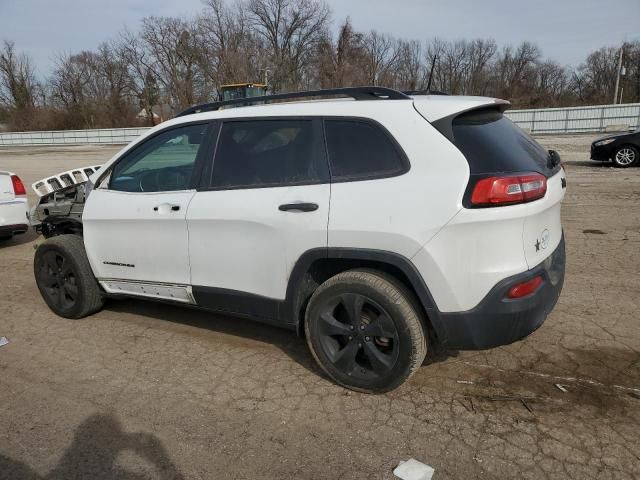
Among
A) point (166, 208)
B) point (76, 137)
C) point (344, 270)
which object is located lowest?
point (344, 270)

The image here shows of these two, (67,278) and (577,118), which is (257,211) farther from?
(577,118)

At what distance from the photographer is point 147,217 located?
3.72 meters

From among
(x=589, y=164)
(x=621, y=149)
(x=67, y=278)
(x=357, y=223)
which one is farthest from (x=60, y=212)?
(x=589, y=164)

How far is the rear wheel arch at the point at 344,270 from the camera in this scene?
9.09 ft

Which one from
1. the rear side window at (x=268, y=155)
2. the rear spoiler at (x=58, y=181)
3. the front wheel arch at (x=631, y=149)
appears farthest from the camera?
the front wheel arch at (x=631, y=149)

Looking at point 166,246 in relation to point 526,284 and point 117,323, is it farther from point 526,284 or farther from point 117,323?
point 526,284

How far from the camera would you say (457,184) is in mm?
2613

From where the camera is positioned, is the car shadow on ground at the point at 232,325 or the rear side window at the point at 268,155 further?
the car shadow on ground at the point at 232,325

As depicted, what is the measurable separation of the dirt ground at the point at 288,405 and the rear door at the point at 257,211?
1.88ft

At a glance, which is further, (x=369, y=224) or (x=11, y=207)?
(x=11, y=207)

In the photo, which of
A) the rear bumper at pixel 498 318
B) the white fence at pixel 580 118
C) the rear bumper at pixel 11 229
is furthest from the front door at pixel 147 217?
the white fence at pixel 580 118

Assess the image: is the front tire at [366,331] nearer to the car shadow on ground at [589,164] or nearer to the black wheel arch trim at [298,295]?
the black wheel arch trim at [298,295]

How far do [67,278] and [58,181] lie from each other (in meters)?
1.60

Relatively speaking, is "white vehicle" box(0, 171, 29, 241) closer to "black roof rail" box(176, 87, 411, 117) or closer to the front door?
the front door
